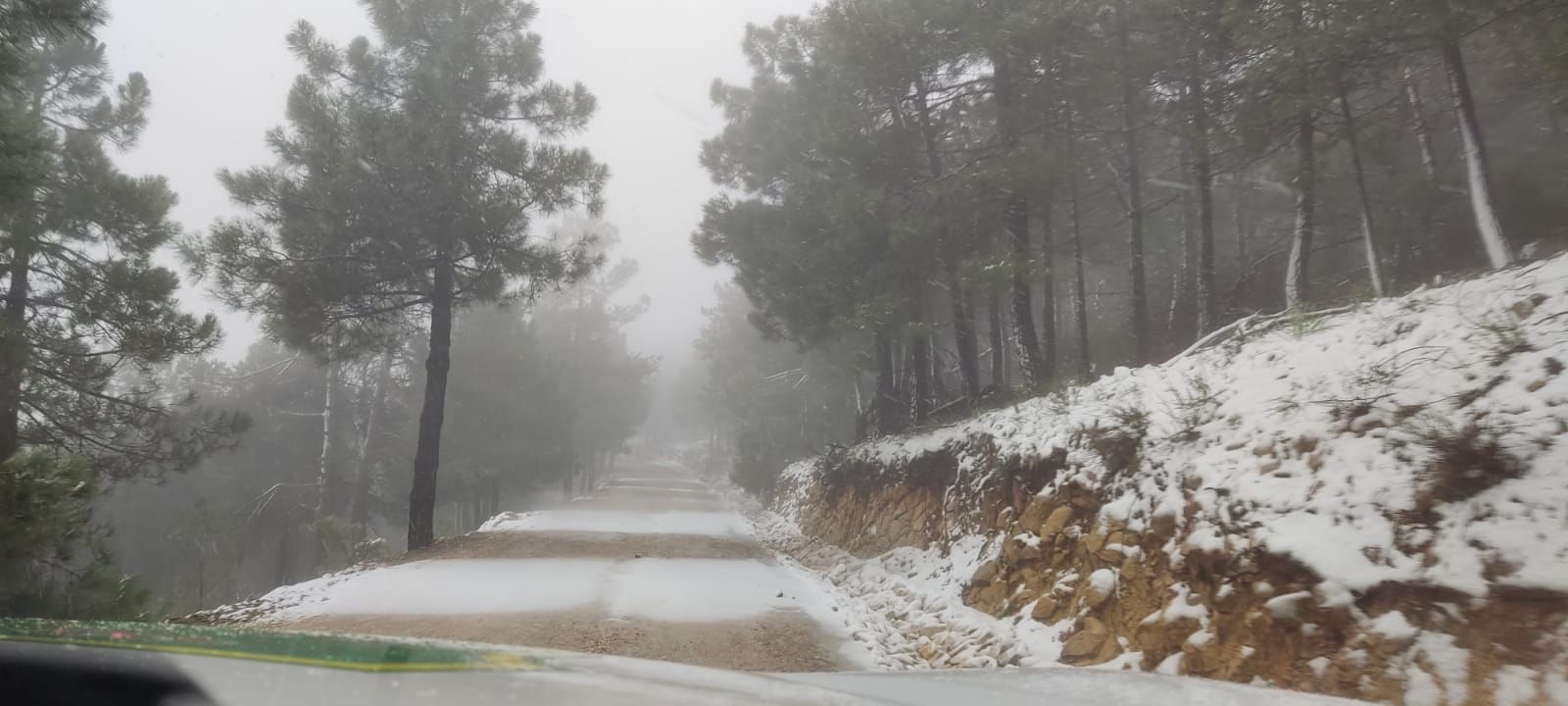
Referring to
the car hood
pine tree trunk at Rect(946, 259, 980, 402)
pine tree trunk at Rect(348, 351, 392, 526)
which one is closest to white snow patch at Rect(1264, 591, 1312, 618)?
the car hood

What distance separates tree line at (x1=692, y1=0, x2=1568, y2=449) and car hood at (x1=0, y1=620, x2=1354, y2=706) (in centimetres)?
767

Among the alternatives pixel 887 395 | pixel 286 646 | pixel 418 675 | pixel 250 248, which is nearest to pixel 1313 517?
pixel 418 675

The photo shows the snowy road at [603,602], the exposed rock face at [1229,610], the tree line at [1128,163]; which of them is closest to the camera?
the exposed rock face at [1229,610]

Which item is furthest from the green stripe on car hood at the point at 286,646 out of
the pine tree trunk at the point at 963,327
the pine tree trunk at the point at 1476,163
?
the pine tree trunk at the point at 963,327

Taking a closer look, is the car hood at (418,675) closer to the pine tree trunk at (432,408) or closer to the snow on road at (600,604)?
the snow on road at (600,604)

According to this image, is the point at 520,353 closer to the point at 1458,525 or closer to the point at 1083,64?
the point at 1083,64

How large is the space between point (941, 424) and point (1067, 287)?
1196 centimetres

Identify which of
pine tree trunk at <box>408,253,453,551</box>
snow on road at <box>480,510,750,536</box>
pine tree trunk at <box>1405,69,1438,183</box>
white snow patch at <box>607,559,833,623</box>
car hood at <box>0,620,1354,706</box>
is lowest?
white snow patch at <box>607,559,833,623</box>

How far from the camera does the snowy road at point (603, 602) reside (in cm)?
690

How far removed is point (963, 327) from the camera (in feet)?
48.0

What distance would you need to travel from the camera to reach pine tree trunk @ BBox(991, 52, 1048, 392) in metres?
12.0

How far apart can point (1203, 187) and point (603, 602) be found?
10.2 m

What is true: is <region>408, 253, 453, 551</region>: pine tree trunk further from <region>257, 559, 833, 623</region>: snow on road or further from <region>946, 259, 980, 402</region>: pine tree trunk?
<region>946, 259, 980, 402</region>: pine tree trunk

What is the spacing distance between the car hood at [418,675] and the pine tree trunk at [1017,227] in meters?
8.92
